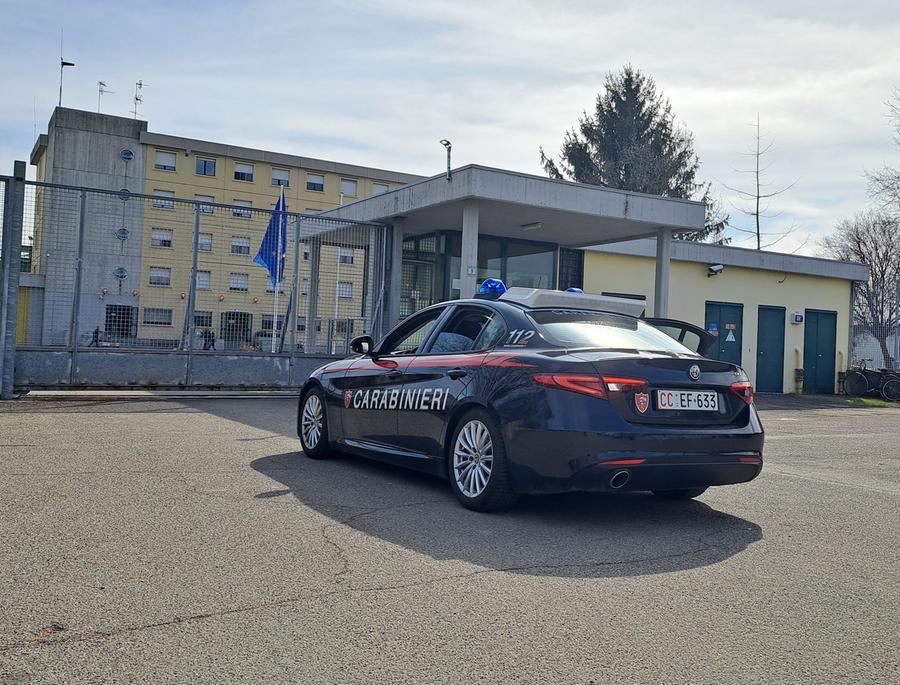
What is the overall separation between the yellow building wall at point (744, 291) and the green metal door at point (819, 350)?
8.7 inches

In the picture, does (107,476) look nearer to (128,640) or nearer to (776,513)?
(128,640)

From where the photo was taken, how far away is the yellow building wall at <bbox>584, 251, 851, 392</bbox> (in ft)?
79.0

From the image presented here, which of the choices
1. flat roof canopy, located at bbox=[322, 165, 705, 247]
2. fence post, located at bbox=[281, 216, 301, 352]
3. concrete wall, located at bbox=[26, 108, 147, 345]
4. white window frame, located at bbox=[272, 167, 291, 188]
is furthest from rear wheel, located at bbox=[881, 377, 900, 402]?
white window frame, located at bbox=[272, 167, 291, 188]

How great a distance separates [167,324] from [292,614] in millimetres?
12647

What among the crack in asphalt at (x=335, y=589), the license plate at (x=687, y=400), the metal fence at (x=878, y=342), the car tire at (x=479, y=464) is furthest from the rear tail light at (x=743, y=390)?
the metal fence at (x=878, y=342)

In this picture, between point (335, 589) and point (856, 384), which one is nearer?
point (335, 589)

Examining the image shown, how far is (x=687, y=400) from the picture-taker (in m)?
5.71

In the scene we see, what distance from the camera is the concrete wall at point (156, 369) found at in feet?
47.3

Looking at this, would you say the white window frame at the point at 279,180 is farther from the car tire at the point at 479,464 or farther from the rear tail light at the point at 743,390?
the rear tail light at the point at 743,390

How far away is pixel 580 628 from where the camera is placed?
3576 mm

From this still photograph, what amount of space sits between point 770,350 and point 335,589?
83.7 feet

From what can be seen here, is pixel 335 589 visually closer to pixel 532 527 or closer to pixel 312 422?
pixel 532 527

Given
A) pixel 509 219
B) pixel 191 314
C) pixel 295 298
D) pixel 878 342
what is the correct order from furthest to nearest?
pixel 878 342
pixel 509 219
pixel 295 298
pixel 191 314

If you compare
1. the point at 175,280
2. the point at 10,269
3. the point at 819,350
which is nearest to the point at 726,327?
the point at 819,350
